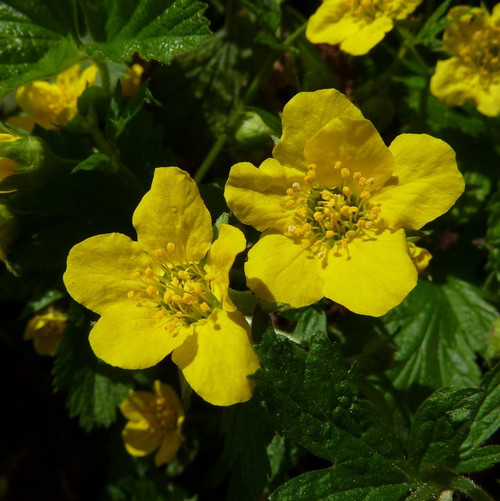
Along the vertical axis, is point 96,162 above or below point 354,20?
below

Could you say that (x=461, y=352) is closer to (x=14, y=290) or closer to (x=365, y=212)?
(x=365, y=212)

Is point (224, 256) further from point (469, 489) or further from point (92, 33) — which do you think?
point (92, 33)

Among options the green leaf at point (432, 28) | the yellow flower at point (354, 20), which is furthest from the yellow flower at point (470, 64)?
the yellow flower at point (354, 20)

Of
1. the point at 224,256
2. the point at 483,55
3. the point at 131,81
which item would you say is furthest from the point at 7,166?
the point at 483,55

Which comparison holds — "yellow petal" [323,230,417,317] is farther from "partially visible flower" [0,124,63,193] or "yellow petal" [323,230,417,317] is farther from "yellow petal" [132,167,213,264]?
"partially visible flower" [0,124,63,193]

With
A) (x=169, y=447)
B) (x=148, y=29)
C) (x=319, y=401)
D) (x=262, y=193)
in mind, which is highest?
(x=148, y=29)

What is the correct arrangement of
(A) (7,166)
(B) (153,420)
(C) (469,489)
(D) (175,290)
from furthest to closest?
1. (B) (153,420)
2. (A) (7,166)
3. (D) (175,290)
4. (C) (469,489)

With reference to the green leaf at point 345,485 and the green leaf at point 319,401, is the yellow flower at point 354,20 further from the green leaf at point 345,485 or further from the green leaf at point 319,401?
the green leaf at point 345,485
